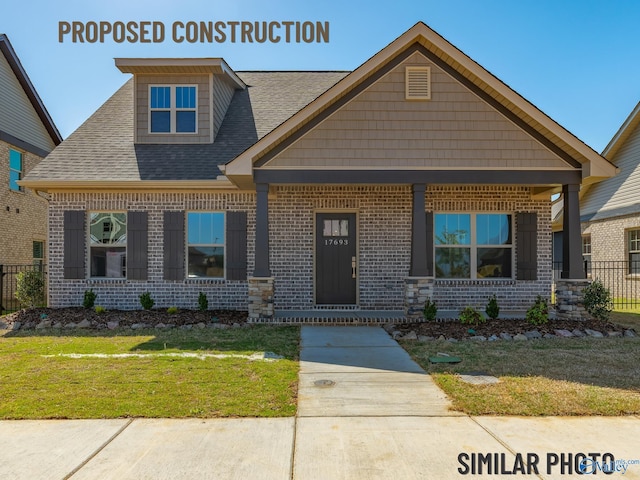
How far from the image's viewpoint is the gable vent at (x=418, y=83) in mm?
9359

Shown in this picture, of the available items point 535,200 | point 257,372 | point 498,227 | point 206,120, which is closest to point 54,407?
point 257,372

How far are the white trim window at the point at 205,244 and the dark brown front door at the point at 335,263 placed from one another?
7.72 ft

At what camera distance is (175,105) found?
1205 cm

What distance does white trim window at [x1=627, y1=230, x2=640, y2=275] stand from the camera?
15.3 m

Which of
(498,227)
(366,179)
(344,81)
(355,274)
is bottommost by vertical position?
(355,274)

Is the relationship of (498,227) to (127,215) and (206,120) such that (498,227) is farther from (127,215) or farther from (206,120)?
(127,215)

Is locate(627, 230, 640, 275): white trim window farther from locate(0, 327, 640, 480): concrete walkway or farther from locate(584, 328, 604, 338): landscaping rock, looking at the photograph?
locate(0, 327, 640, 480): concrete walkway

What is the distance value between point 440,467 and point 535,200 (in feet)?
30.1

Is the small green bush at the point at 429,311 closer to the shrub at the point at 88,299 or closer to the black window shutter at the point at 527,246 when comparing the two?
the black window shutter at the point at 527,246

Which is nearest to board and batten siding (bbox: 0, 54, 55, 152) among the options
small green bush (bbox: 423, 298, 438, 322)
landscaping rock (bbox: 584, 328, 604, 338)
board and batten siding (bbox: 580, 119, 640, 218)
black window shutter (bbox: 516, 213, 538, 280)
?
small green bush (bbox: 423, 298, 438, 322)

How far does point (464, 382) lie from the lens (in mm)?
5492

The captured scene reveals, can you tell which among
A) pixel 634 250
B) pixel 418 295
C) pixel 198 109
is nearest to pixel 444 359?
pixel 418 295

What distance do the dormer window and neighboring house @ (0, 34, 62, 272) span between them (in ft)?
19.5

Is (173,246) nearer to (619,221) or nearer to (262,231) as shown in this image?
(262,231)
